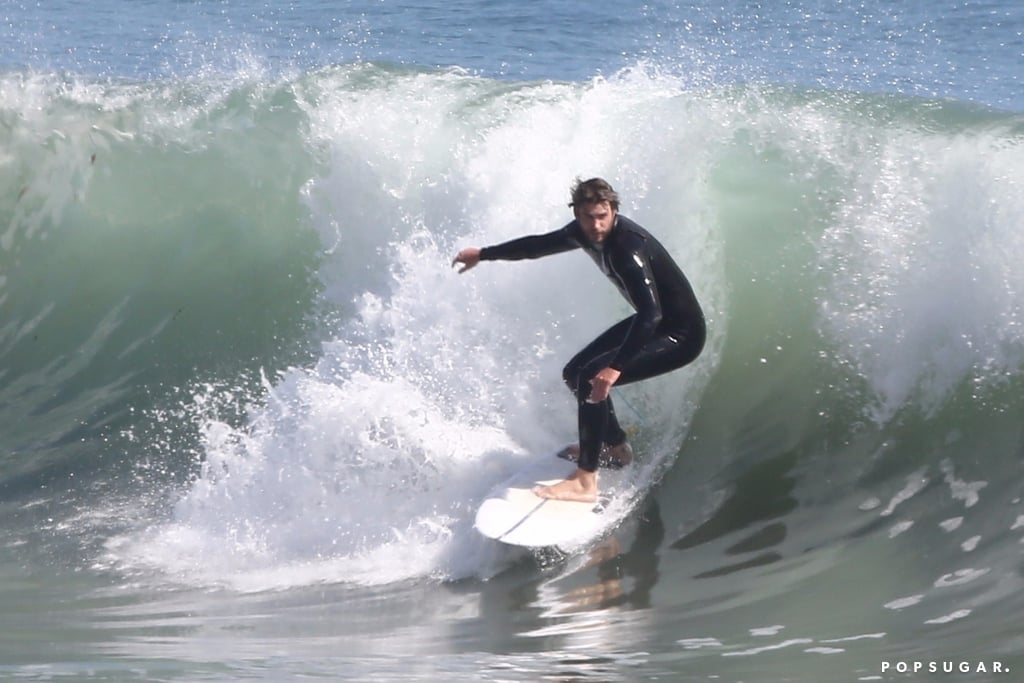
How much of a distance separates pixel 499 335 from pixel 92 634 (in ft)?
9.32

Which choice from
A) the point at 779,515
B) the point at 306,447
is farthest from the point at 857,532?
the point at 306,447

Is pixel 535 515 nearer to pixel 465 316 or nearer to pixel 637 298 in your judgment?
pixel 637 298

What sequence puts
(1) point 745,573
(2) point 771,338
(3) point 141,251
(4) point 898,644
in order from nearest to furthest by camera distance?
(4) point 898,644, (1) point 745,573, (2) point 771,338, (3) point 141,251

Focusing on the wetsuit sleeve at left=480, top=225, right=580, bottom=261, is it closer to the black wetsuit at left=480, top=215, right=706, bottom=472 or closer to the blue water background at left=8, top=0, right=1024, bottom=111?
the black wetsuit at left=480, top=215, right=706, bottom=472

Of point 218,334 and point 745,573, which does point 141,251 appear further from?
point 745,573

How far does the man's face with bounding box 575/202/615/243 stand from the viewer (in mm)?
5770

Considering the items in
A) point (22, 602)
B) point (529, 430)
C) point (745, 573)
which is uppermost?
point (529, 430)

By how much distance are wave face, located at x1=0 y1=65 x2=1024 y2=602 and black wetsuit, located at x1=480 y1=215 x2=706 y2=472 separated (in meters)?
0.66

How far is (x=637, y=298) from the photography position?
5.82 metres

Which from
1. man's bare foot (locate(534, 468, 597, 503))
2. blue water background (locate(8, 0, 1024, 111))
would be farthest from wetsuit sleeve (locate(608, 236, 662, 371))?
blue water background (locate(8, 0, 1024, 111))

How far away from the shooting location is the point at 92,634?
531cm

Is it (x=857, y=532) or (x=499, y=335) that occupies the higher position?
(x=499, y=335)

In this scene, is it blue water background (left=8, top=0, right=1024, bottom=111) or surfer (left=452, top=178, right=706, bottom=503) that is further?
blue water background (left=8, top=0, right=1024, bottom=111)

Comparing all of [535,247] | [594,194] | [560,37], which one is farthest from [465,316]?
[560,37]
